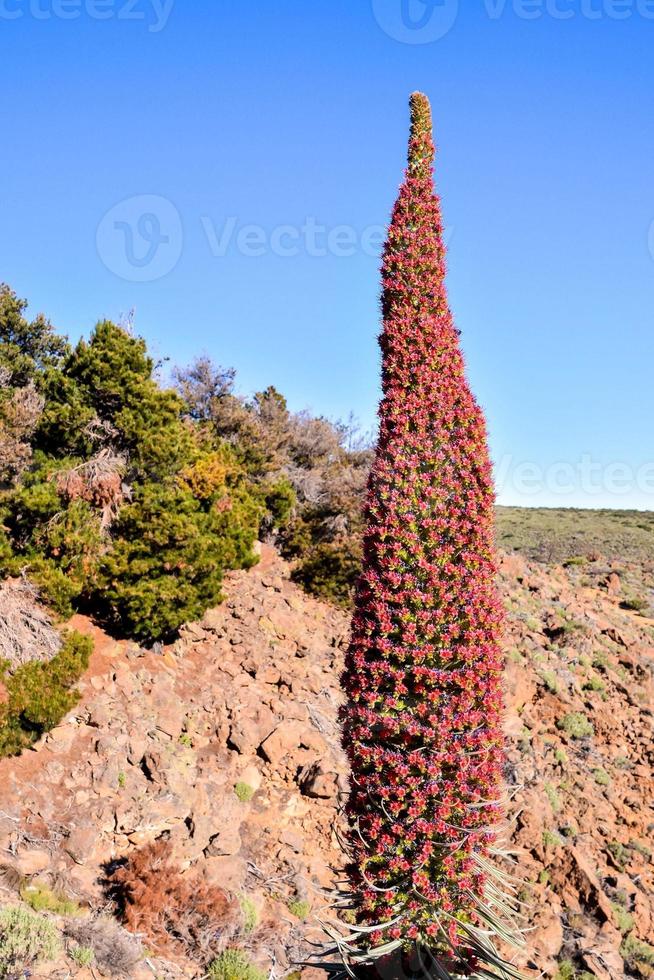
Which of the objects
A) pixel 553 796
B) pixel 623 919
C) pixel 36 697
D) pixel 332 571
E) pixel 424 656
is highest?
pixel 424 656

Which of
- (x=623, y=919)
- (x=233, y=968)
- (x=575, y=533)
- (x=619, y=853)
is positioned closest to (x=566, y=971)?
(x=623, y=919)

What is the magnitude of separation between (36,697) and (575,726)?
10323mm

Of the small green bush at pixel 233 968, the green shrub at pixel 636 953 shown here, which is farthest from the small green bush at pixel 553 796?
the small green bush at pixel 233 968

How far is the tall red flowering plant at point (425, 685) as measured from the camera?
4441 mm

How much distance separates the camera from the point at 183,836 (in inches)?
369

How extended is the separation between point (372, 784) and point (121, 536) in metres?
9.68

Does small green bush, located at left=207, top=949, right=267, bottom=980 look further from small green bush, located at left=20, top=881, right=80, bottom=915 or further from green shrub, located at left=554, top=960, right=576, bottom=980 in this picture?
green shrub, located at left=554, top=960, right=576, bottom=980

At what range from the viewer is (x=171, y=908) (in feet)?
26.6

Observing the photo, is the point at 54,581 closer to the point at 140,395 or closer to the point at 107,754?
the point at 107,754

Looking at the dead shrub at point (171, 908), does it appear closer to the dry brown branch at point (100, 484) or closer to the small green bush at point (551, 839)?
the small green bush at point (551, 839)

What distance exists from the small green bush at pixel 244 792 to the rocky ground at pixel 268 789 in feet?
0.08

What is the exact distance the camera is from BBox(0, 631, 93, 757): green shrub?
9.77m

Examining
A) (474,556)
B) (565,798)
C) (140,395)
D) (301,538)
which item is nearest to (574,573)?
Result: (301,538)

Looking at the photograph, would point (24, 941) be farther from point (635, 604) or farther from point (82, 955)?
point (635, 604)
